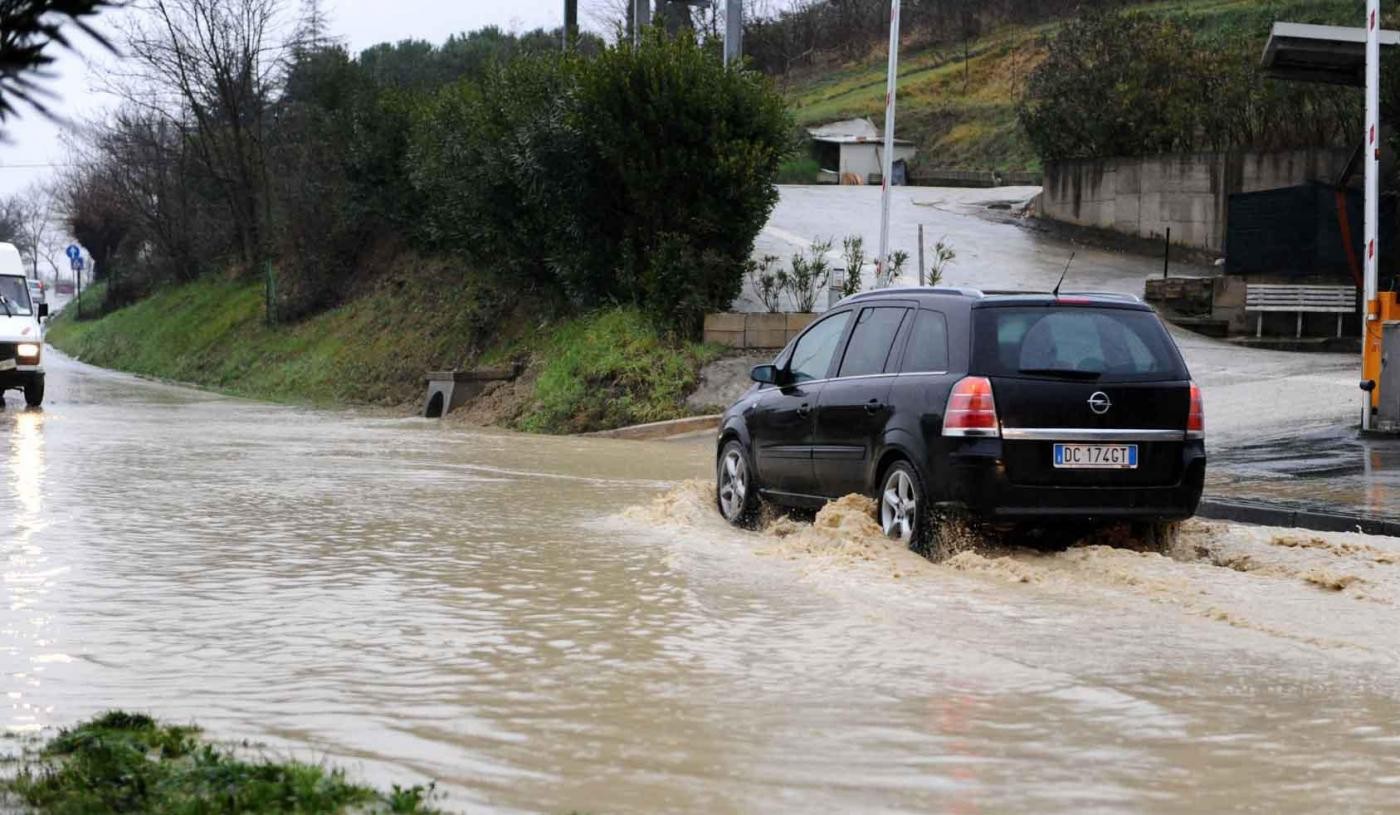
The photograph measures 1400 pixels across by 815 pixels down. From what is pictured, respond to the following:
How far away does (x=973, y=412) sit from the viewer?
9812 mm

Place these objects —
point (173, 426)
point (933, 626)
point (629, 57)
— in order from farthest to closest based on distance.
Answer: point (629, 57) < point (173, 426) < point (933, 626)

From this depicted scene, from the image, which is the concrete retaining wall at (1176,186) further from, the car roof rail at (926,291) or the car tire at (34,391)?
the car roof rail at (926,291)

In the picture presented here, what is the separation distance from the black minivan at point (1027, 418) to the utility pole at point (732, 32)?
16.9 meters

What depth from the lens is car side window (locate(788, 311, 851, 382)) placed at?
11.8 metres

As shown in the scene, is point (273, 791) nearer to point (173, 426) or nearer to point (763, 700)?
point (763, 700)

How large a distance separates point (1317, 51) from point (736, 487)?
10.4 m

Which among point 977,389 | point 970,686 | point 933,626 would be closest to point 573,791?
point 970,686

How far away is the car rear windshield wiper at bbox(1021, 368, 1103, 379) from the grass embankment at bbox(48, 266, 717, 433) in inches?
531

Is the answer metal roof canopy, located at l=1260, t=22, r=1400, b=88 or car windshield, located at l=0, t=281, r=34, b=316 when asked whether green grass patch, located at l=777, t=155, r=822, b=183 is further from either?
metal roof canopy, located at l=1260, t=22, r=1400, b=88

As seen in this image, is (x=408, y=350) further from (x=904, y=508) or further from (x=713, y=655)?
(x=713, y=655)

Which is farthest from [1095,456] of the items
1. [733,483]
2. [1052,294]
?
[733,483]

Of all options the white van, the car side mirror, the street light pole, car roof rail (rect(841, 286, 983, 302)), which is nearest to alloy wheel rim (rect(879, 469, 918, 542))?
car roof rail (rect(841, 286, 983, 302))

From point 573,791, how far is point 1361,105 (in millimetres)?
28084

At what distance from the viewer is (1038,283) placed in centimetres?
2919
